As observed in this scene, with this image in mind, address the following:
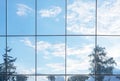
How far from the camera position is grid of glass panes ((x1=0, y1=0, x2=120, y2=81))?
1230 inches

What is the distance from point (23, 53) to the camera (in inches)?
1234

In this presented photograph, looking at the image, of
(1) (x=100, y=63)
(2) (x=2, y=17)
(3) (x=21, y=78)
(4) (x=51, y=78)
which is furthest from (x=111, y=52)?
(2) (x=2, y=17)

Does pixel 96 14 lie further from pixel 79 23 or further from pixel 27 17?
pixel 27 17

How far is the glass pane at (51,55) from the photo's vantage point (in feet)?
102

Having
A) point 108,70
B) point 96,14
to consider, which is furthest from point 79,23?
point 108,70

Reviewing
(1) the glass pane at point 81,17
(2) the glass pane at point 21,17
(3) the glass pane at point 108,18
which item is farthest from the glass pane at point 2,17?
(3) the glass pane at point 108,18

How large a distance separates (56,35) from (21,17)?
7.41 feet

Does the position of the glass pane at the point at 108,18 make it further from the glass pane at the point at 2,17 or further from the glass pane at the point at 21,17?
the glass pane at the point at 2,17

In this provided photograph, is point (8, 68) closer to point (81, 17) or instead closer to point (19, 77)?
point (19, 77)

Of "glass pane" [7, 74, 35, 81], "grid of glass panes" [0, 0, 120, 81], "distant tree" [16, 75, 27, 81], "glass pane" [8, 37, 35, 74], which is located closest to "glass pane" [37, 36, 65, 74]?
"grid of glass panes" [0, 0, 120, 81]

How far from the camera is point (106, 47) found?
31688mm

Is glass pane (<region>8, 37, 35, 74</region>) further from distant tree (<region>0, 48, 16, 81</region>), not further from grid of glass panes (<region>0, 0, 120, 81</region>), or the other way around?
distant tree (<region>0, 48, 16, 81</region>)

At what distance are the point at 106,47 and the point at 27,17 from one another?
16.0ft

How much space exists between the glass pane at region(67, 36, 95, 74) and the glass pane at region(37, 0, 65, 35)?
0.89 m
